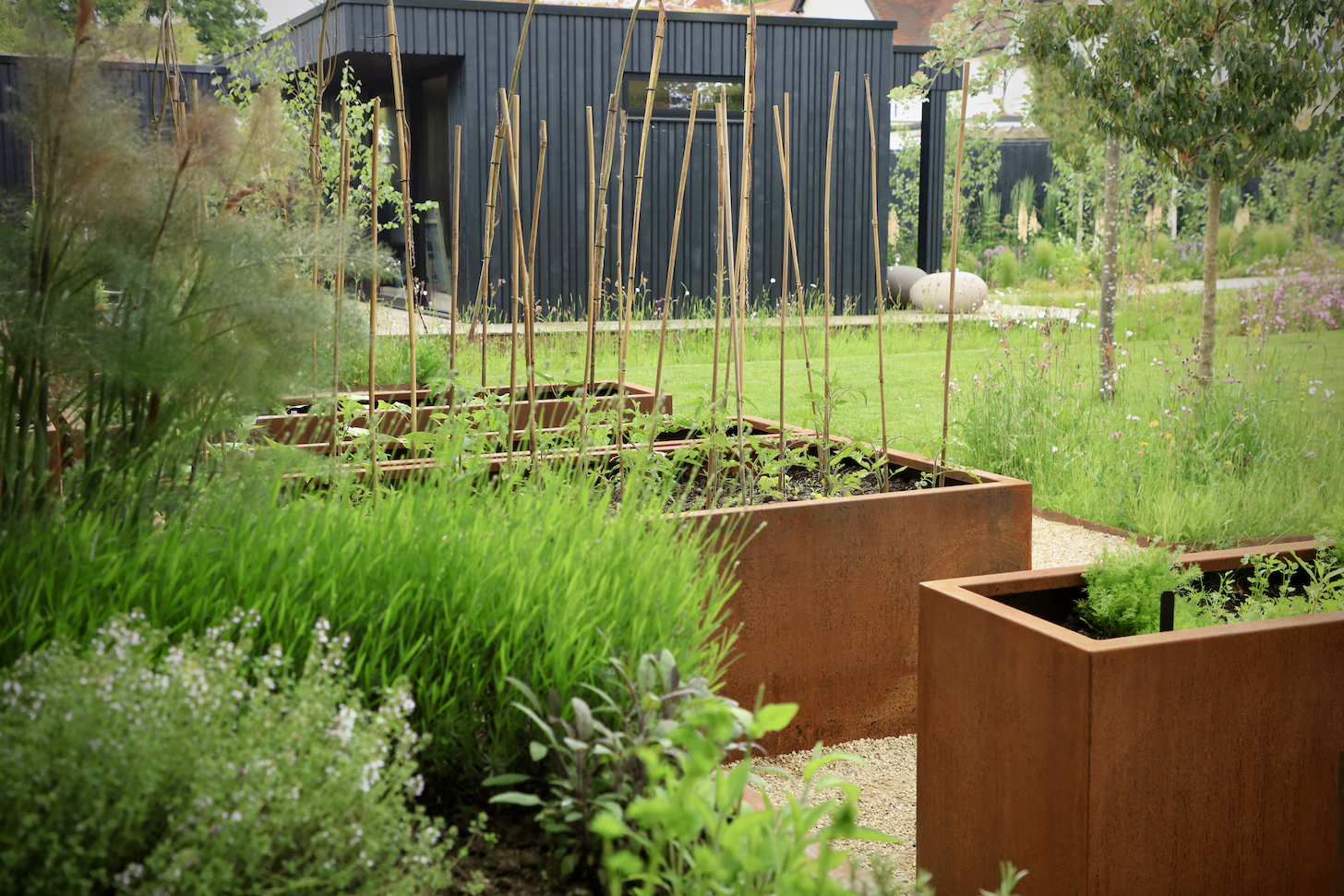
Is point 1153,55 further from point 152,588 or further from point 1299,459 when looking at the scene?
point 152,588

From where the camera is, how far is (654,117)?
433 inches

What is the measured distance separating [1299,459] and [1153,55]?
185 centimetres

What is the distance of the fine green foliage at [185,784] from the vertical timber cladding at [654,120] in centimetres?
953

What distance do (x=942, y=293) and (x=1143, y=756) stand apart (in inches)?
381

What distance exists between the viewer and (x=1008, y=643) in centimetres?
184

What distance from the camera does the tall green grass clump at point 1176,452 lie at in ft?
13.3

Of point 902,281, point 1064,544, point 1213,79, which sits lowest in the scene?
point 1064,544

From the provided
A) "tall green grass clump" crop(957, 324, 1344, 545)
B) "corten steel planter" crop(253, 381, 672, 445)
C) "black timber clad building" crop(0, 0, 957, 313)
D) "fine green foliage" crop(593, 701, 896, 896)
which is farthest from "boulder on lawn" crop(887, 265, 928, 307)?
"fine green foliage" crop(593, 701, 896, 896)

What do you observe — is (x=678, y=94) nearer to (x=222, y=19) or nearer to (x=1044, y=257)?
(x=1044, y=257)

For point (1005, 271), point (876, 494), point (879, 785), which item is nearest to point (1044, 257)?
point (1005, 271)

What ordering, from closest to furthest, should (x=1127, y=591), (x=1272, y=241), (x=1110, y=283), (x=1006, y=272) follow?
(x=1127, y=591), (x=1110, y=283), (x=1272, y=241), (x=1006, y=272)

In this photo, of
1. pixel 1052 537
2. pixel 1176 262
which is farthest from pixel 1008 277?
pixel 1052 537

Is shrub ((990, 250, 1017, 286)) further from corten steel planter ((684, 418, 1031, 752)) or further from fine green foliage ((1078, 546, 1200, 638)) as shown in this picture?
fine green foliage ((1078, 546, 1200, 638))

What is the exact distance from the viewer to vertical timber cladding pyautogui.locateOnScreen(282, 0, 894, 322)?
406 inches
